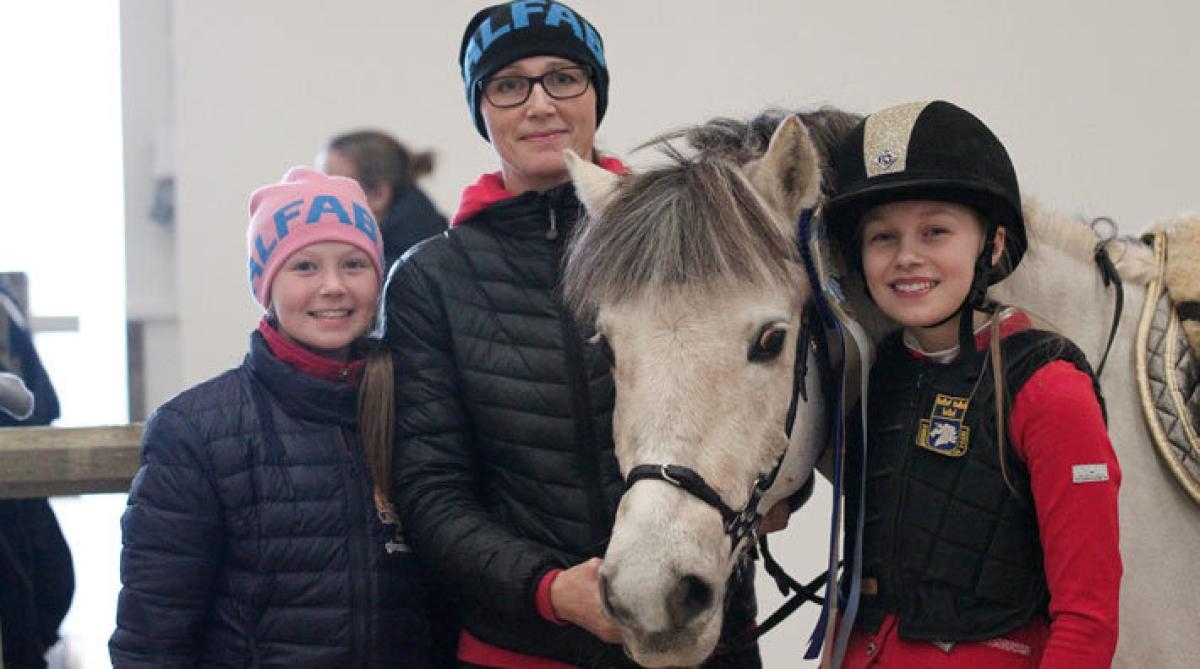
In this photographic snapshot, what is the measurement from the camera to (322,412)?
4.57 ft

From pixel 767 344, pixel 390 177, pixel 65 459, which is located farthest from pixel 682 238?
pixel 390 177

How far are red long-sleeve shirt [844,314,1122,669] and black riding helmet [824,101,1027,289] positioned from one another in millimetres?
162

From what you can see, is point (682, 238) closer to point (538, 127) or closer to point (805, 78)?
point (538, 127)

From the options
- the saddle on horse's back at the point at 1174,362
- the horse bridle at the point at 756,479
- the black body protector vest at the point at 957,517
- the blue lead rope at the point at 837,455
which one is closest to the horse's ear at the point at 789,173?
the blue lead rope at the point at 837,455

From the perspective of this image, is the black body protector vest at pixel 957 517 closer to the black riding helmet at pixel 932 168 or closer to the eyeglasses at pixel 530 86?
the black riding helmet at pixel 932 168

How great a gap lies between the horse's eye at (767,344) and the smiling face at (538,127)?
15.0 inches

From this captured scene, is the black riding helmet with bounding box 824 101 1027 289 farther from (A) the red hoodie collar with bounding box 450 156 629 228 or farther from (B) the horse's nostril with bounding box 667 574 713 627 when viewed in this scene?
(B) the horse's nostril with bounding box 667 574 713 627

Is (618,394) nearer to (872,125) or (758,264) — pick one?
(758,264)

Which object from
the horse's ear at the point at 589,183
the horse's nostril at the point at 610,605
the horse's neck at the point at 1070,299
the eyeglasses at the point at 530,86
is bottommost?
the horse's nostril at the point at 610,605

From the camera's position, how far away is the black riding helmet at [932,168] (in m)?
1.08

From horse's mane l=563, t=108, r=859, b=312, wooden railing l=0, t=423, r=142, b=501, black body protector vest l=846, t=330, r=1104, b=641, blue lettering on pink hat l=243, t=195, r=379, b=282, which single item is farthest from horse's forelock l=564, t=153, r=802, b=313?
wooden railing l=0, t=423, r=142, b=501

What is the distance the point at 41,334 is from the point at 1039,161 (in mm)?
2557

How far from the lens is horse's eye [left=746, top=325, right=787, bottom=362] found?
110 cm

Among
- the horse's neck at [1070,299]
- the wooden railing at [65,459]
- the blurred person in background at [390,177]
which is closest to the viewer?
the horse's neck at [1070,299]
